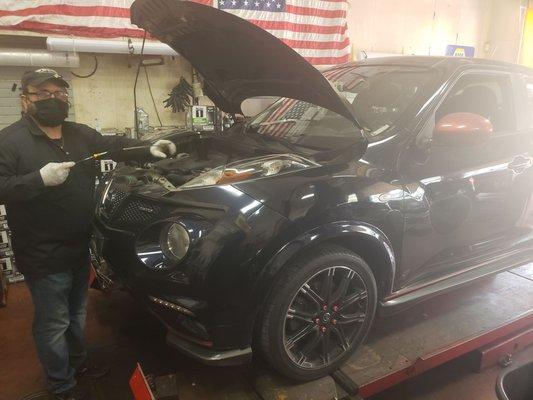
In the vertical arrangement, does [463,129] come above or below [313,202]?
above

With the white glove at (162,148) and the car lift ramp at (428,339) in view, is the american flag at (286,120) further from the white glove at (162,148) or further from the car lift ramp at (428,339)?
the car lift ramp at (428,339)

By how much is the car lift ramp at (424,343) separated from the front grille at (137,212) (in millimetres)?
648

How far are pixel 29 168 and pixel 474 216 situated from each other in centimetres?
227

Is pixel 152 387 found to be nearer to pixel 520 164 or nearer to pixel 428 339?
pixel 428 339

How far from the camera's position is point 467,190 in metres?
2.25

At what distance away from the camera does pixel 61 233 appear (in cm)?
191

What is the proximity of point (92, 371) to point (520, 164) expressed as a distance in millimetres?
2721

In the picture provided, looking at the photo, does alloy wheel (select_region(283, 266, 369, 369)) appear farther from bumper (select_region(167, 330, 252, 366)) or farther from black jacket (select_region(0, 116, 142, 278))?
black jacket (select_region(0, 116, 142, 278))

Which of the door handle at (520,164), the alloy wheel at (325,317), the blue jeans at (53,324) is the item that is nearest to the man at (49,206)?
the blue jeans at (53,324)

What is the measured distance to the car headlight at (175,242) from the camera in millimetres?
1670

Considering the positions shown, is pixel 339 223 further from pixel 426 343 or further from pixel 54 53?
pixel 54 53

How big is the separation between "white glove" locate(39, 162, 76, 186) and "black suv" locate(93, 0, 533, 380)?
0.32 meters

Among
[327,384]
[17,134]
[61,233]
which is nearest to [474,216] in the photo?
[327,384]

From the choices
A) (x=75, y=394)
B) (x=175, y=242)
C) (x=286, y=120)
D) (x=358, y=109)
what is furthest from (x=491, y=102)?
(x=75, y=394)
